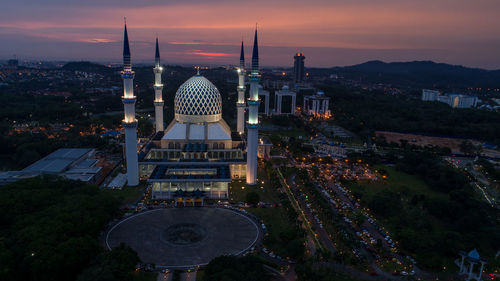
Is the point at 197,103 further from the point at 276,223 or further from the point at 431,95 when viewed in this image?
the point at 431,95

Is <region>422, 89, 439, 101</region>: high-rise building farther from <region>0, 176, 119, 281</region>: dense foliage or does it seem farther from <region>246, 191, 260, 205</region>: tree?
<region>0, 176, 119, 281</region>: dense foliage

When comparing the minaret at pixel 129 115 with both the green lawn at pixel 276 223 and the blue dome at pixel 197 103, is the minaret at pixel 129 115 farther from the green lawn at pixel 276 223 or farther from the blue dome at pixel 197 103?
the green lawn at pixel 276 223

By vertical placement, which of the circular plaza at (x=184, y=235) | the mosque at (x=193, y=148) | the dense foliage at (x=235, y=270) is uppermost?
the mosque at (x=193, y=148)

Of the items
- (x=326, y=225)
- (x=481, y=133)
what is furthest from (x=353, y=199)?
(x=481, y=133)

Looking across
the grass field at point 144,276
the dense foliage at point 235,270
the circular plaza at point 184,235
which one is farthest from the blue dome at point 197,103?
the dense foliage at point 235,270

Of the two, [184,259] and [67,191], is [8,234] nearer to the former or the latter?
[67,191]
